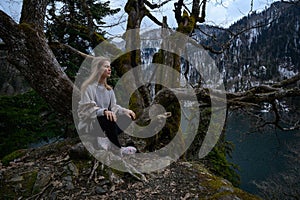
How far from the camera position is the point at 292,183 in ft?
50.6

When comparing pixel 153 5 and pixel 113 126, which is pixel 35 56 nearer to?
pixel 113 126

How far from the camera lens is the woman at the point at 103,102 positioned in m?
2.72

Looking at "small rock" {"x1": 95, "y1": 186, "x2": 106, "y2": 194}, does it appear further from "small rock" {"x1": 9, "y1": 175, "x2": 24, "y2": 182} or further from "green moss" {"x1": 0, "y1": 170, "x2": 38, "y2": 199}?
"small rock" {"x1": 9, "y1": 175, "x2": 24, "y2": 182}

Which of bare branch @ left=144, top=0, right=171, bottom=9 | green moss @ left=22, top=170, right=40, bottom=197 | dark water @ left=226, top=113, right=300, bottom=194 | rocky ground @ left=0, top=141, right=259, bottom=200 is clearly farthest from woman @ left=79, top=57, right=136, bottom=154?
dark water @ left=226, top=113, right=300, bottom=194

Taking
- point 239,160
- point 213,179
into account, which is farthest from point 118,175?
point 239,160

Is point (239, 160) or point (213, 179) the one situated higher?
point (213, 179)

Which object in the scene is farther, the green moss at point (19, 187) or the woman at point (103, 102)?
the woman at point (103, 102)

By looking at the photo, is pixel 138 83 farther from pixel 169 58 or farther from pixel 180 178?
pixel 180 178

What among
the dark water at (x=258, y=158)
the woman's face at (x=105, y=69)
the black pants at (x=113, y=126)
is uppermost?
the woman's face at (x=105, y=69)

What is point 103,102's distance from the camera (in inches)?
118

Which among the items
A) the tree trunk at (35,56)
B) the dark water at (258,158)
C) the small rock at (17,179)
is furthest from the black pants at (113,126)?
the dark water at (258,158)

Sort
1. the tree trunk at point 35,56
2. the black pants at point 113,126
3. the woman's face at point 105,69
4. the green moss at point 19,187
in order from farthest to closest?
1. the tree trunk at point 35,56
2. the woman's face at point 105,69
3. the black pants at point 113,126
4. the green moss at point 19,187

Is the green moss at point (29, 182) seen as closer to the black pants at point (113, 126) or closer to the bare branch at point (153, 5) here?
the black pants at point (113, 126)

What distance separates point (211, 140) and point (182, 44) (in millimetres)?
6962
